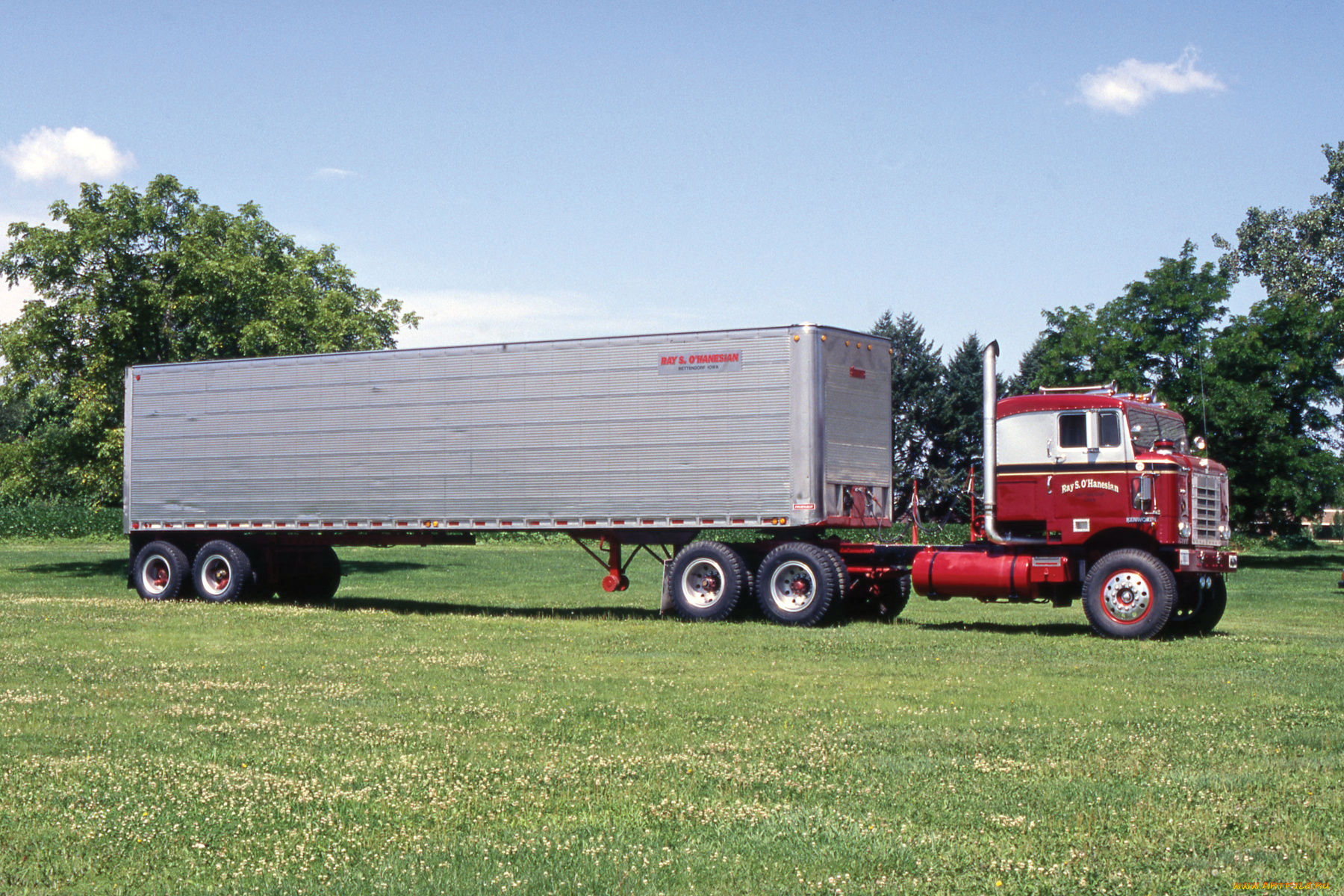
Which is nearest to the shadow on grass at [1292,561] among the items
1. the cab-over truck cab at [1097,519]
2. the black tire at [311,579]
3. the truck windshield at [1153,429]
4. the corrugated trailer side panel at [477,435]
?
the truck windshield at [1153,429]

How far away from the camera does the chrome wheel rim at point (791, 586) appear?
70.1 feet

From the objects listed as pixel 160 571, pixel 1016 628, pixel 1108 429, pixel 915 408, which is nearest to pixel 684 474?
pixel 1016 628

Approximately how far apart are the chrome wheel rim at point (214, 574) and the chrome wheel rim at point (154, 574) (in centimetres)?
102

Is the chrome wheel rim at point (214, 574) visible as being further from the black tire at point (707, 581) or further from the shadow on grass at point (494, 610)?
the black tire at point (707, 581)

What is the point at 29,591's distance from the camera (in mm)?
30312

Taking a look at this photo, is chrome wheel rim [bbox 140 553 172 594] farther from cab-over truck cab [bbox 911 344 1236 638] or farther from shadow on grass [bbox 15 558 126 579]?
cab-over truck cab [bbox 911 344 1236 638]

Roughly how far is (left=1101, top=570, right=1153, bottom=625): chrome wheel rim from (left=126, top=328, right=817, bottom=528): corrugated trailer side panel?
4.79 m

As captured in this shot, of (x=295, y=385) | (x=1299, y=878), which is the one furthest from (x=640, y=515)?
(x=1299, y=878)

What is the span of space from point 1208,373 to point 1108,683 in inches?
1522

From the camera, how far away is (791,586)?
70.6 ft

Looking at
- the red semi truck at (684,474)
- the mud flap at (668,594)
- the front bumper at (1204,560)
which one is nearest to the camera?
the front bumper at (1204,560)

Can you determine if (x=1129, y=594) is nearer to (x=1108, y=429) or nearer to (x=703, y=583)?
(x=1108, y=429)

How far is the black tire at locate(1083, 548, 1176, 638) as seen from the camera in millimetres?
19062

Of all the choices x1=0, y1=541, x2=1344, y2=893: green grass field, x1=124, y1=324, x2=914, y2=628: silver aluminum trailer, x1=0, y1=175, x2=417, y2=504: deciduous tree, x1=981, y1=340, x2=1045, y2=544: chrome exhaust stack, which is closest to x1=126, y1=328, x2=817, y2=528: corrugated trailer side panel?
x1=124, y1=324, x2=914, y2=628: silver aluminum trailer
